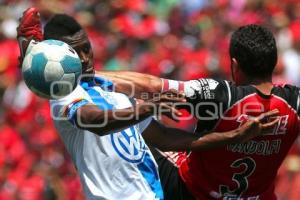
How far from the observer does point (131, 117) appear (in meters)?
5.69

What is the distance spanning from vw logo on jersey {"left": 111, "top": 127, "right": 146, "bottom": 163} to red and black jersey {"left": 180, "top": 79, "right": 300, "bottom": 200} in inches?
15.5

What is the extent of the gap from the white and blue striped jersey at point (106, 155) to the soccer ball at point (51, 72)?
0.25m

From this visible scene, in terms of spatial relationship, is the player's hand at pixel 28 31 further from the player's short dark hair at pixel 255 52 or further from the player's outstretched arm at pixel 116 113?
the player's short dark hair at pixel 255 52

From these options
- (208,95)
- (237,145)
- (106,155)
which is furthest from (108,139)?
(237,145)

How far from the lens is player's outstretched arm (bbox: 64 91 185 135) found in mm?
5590

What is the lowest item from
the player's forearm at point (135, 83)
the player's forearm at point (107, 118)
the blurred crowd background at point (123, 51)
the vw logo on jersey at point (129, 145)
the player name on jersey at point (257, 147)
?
the blurred crowd background at point (123, 51)

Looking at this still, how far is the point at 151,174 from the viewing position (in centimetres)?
666

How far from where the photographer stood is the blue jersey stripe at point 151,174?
21.6 feet

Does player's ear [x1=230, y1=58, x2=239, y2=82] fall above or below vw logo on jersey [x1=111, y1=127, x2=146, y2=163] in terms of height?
above

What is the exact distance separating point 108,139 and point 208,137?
2.26 ft

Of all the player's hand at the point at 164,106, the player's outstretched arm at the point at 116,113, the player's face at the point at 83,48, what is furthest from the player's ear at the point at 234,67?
the player's face at the point at 83,48

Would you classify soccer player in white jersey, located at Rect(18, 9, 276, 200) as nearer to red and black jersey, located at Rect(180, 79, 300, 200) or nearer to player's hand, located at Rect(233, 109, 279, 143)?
player's hand, located at Rect(233, 109, 279, 143)

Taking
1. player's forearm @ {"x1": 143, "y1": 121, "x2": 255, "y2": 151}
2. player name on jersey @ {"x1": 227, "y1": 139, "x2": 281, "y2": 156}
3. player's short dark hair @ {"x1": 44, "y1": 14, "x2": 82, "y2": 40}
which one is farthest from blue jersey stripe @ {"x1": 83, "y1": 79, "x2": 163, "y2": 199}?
player name on jersey @ {"x1": 227, "y1": 139, "x2": 281, "y2": 156}

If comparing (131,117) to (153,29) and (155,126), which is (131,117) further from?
(153,29)
